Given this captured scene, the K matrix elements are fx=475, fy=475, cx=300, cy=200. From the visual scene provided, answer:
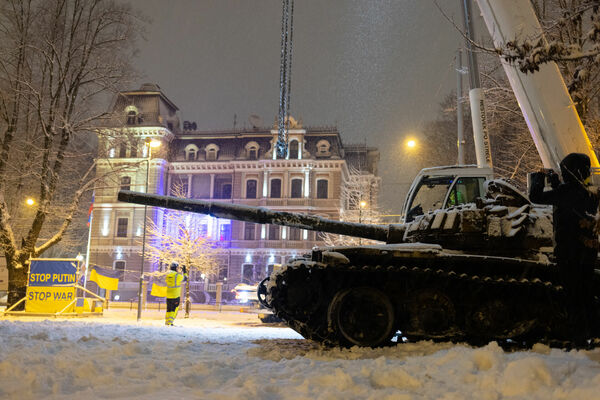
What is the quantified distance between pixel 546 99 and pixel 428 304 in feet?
13.5

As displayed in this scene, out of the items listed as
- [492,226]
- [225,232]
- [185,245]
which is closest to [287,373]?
[492,226]

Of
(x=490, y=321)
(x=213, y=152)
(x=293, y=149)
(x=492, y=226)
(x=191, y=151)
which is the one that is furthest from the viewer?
(x=191, y=151)

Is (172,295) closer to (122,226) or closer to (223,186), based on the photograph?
(223,186)

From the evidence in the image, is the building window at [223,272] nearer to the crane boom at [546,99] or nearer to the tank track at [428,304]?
the tank track at [428,304]

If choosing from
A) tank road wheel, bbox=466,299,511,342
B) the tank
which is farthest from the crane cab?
tank road wheel, bbox=466,299,511,342

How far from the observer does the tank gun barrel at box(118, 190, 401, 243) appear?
26.5 ft

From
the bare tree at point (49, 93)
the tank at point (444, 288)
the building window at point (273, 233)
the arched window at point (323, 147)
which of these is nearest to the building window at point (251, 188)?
the building window at point (273, 233)

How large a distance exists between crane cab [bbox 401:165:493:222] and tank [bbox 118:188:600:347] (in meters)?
1.86

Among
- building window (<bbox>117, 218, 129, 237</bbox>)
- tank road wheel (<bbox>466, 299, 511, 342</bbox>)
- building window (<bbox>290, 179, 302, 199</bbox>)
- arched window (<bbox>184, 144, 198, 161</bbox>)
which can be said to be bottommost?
tank road wheel (<bbox>466, 299, 511, 342</bbox>)

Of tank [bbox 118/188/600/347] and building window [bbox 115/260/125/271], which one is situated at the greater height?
tank [bbox 118/188/600/347]

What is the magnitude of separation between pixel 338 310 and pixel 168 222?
34.6 meters

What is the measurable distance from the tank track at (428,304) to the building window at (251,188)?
38.0 m

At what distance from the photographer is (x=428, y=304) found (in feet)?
22.1

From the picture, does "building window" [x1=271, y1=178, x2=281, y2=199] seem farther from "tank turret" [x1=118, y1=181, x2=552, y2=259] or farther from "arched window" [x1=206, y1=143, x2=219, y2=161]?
"tank turret" [x1=118, y1=181, x2=552, y2=259]
